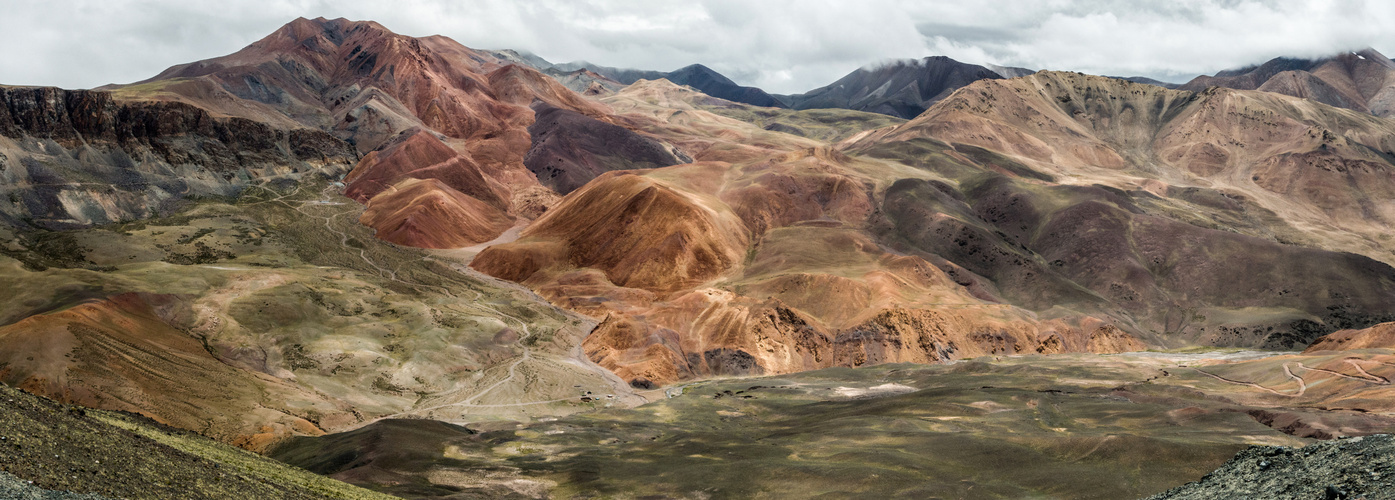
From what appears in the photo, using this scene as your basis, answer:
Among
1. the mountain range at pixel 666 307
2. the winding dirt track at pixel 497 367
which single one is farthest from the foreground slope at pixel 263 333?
→ the mountain range at pixel 666 307

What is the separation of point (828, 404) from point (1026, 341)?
1718 inches

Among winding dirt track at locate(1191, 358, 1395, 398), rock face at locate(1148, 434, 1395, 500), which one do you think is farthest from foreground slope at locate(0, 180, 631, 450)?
winding dirt track at locate(1191, 358, 1395, 398)

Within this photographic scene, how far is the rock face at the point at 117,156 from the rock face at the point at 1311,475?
461 ft

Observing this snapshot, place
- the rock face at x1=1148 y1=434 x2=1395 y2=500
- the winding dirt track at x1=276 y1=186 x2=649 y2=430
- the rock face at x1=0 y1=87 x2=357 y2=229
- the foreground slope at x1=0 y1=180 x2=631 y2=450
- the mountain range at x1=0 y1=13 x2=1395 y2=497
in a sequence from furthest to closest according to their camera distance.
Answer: the rock face at x1=0 y1=87 x2=357 y2=229
the winding dirt track at x1=276 y1=186 x2=649 y2=430
the foreground slope at x1=0 y1=180 x2=631 y2=450
the mountain range at x1=0 y1=13 x2=1395 y2=497
the rock face at x1=1148 y1=434 x2=1395 y2=500

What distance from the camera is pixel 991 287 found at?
128 meters

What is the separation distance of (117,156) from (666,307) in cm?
10482

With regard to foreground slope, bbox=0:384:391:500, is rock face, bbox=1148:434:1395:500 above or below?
below

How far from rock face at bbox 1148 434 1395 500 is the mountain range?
371 inches

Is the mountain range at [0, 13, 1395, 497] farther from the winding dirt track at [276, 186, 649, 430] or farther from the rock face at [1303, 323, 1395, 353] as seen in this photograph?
the rock face at [1303, 323, 1395, 353]

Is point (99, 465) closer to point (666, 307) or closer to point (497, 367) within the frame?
point (497, 367)

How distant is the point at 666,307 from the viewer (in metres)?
112

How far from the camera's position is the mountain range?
6119 cm

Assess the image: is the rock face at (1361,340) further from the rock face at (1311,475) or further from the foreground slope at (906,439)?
the rock face at (1311,475)

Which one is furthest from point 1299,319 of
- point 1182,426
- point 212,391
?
point 212,391
